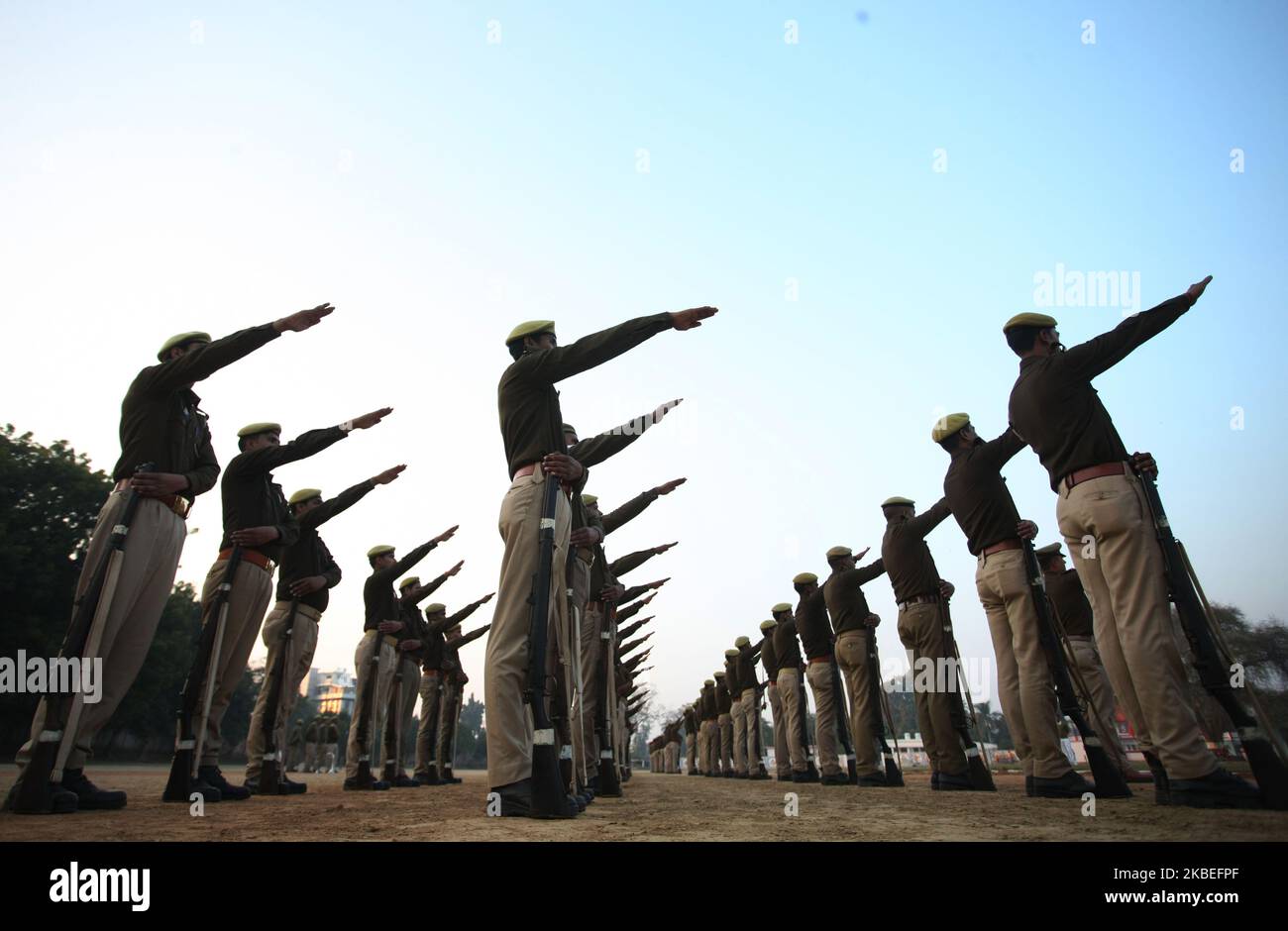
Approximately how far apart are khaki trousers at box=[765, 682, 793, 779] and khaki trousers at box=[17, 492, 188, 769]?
1264 cm

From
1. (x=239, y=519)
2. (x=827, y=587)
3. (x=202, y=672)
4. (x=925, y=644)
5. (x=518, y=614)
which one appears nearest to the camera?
(x=518, y=614)

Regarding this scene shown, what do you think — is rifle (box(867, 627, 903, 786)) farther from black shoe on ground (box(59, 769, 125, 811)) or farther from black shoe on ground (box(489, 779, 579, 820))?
black shoe on ground (box(59, 769, 125, 811))

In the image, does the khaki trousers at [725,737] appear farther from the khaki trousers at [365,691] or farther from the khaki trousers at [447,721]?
the khaki trousers at [365,691]

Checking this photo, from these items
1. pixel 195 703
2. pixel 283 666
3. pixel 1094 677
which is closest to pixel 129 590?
pixel 195 703

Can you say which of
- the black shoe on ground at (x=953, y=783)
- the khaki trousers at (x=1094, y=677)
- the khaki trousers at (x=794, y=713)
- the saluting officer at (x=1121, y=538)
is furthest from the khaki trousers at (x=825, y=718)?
the saluting officer at (x=1121, y=538)

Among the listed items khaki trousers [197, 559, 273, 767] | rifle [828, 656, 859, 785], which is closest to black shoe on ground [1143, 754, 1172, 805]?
rifle [828, 656, 859, 785]

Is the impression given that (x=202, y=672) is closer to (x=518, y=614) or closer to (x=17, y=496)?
(x=518, y=614)

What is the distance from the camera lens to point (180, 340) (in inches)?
241

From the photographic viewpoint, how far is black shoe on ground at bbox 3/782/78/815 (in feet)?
13.8

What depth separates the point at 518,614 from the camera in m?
Result: 4.37

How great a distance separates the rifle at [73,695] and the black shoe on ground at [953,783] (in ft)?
25.5

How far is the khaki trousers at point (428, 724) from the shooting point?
41.2 feet
